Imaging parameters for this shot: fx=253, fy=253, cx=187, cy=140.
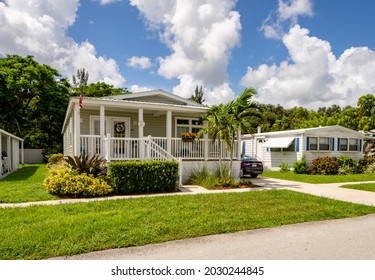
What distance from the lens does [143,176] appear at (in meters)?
8.72

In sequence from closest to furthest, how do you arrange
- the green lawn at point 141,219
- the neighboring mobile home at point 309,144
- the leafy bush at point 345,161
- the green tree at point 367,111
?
the green lawn at point 141,219, the neighboring mobile home at point 309,144, the leafy bush at point 345,161, the green tree at point 367,111

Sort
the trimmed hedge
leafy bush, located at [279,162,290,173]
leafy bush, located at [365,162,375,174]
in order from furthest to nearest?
leafy bush, located at [279,162,290,173] < leafy bush, located at [365,162,375,174] < the trimmed hedge

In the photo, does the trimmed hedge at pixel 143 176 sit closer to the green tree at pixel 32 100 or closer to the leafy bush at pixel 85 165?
the leafy bush at pixel 85 165

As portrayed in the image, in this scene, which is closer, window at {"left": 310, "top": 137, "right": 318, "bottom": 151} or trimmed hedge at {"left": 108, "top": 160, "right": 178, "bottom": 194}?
trimmed hedge at {"left": 108, "top": 160, "right": 178, "bottom": 194}

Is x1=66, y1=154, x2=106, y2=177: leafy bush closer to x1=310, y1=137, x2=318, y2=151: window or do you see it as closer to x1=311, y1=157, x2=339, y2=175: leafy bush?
x1=311, y1=157, x2=339, y2=175: leafy bush

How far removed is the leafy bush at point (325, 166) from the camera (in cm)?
1645

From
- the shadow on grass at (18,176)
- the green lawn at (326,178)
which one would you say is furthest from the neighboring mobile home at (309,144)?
the shadow on grass at (18,176)

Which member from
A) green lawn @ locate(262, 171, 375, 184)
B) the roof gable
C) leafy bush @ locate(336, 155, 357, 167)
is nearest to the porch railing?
the roof gable

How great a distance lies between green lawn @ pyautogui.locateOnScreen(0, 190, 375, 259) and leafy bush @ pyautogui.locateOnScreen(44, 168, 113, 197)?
1.26m

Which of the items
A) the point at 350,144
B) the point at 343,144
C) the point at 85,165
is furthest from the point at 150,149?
the point at 350,144

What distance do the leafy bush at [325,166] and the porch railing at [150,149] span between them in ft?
24.7

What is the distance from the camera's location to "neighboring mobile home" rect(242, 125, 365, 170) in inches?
690

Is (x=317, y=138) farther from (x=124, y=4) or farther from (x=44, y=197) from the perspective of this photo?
(x=44, y=197)

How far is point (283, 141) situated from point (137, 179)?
13131 mm
